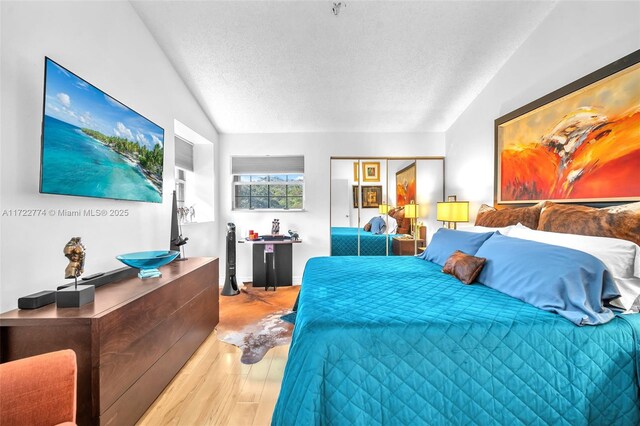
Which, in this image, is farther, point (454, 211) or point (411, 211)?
point (411, 211)

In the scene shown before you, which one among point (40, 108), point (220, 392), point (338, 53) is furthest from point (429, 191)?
point (40, 108)

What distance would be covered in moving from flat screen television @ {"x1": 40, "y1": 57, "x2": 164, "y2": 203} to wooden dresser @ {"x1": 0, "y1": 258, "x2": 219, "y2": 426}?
0.68 meters

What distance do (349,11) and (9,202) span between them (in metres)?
2.70

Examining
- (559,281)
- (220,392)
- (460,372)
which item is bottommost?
(220,392)

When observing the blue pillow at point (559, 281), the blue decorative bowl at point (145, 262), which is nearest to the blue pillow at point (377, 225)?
the blue pillow at point (559, 281)

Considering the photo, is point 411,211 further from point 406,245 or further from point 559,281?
point 559,281

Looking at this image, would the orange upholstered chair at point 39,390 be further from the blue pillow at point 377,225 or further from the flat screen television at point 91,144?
the blue pillow at point 377,225

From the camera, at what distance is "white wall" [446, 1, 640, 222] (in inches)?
69.1

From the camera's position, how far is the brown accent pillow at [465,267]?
1.81 meters

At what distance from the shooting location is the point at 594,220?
166cm

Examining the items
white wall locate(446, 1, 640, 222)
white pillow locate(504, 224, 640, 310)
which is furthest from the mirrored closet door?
white pillow locate(504, 224, 640, 310)

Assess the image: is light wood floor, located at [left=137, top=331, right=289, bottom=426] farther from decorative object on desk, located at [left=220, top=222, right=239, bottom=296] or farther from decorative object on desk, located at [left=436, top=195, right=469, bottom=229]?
decorative object on desk, located at [left=436, top=195, right=469, bottom=229]

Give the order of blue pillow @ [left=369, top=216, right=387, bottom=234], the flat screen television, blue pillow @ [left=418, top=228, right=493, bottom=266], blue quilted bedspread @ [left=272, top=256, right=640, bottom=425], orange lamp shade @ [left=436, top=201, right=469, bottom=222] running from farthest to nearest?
blue pillow @ [left=369, top=216, right=387, bottom=234]
orange lamp shade @ [left=436, top=201, right=469, bottom=222]
blue pillow @ [left=418, top=228, right=493, bottom=266]
the flat screen television
blue quilted bedspread @ [left=272, top=256, right=640, bottom=425]

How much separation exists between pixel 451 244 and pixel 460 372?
1.42 m
